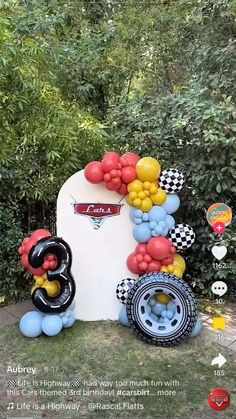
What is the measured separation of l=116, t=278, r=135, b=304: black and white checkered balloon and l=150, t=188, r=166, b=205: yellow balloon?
701mm

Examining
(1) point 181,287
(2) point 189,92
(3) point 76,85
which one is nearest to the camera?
(1) point 181,287

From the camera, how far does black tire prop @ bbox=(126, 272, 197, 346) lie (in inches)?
120

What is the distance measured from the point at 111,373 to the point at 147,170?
156 centimetres

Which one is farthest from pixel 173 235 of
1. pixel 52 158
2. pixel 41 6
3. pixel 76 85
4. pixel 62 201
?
pixel 41 6

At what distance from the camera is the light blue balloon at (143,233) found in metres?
3.31

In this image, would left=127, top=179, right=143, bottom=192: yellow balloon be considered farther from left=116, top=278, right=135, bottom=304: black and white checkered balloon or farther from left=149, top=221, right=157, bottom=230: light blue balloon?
left=116, top=278, right=135, bottom=304: black and white checkered balloon

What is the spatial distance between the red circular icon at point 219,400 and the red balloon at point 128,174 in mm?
1675

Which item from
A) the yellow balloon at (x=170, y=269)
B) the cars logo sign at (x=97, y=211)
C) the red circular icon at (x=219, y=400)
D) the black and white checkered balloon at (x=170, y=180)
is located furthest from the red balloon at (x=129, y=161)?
the red circular icon at (x=219, y=400)

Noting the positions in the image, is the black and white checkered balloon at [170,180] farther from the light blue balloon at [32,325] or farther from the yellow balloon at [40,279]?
the light blue balloon at [32,325]

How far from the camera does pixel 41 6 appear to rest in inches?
185

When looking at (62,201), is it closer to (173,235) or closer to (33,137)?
(33,137)

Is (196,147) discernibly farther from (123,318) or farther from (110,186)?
(123,318)

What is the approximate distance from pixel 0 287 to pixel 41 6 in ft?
10.7

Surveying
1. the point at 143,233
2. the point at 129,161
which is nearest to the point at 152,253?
the point at 143,233
